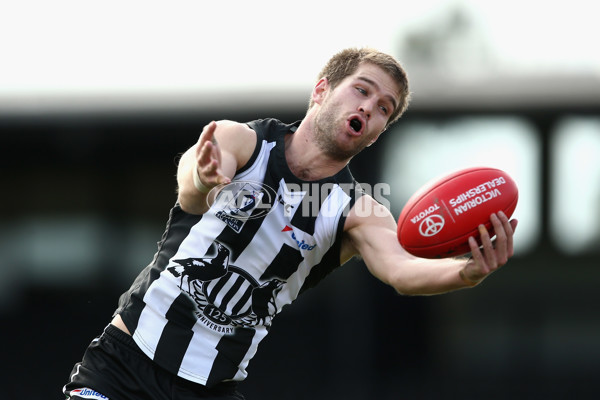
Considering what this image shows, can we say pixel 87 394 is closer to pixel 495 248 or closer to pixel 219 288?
pixel 219 288

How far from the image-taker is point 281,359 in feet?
25.0

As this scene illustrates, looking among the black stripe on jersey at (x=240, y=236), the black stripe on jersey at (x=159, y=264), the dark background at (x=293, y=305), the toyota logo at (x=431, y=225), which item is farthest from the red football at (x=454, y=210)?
the dark background at (x=293, y=305)

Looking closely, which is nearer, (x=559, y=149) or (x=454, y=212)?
(x=454, y=212)

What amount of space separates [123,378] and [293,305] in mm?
4171

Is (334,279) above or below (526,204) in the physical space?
below

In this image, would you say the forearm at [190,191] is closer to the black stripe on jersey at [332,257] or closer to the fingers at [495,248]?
the black stripe on jersey at [332,257]

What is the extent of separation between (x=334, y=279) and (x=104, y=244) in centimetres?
219

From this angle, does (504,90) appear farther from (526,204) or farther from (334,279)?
(334,279)

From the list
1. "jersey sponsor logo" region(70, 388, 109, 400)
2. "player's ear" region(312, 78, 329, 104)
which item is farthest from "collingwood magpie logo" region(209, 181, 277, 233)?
"jersey sponsor logo" region(70, 388, 109, 400)

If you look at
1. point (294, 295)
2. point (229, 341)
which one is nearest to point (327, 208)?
point (294, 295)

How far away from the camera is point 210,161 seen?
303 cm

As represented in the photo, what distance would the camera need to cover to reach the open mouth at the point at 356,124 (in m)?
3.80

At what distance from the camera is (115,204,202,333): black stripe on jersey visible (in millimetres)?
3693

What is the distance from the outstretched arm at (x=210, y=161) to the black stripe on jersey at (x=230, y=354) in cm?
62
